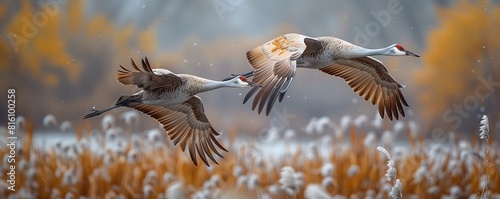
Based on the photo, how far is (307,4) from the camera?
2.93 m

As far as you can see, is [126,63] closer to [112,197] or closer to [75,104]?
[75,104]

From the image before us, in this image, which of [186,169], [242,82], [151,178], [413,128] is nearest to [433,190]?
[413,128]

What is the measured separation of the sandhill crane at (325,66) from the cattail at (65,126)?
0.74 m

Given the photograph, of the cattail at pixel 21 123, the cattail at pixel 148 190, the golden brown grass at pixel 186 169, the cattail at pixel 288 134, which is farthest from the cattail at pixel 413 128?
the cattail at pixel 21 123

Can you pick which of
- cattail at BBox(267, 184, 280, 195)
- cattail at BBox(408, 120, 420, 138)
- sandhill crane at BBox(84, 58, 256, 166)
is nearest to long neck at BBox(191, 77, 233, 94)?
sandhill crane at BBox(84, 58, 256, 166)

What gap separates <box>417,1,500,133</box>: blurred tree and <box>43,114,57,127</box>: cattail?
1537mm

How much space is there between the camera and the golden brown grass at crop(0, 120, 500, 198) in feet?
9.56

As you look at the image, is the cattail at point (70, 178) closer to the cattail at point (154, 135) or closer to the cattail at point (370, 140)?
the cattail at point (154, 135)

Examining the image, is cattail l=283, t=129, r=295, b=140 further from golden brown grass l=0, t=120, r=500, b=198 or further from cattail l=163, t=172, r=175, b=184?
cattail l=163, t=172, r=175, b=184

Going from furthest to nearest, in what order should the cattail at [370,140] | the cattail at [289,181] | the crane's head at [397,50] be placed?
the cattail at [370,140] → the crane's head at [397,50] → the cattail at [289,181]

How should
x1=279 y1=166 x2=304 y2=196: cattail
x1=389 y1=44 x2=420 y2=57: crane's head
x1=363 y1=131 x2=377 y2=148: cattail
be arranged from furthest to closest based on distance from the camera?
1. x1=363 y1=131 x2=377 y2=148: cattail
2. x1=389 y1=44 x2=420 y2=57: crane's head
3. x1=279 y1=166 x2=304 y2=196: cattail

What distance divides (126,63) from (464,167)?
59.0 inches

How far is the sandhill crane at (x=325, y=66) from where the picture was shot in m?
2.76

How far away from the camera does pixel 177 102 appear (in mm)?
2822
